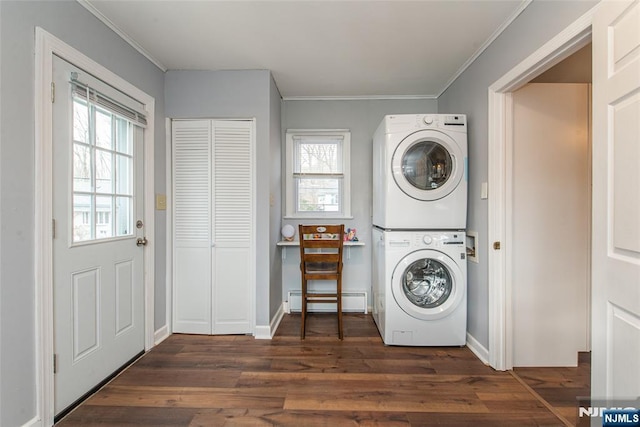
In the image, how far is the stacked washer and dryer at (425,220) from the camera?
2.31 m

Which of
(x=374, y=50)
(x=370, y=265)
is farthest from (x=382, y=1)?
(x=370, y=265)

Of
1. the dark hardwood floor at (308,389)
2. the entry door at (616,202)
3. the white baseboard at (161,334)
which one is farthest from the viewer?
the white baseboard at (161,334)

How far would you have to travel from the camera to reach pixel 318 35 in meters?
2.05

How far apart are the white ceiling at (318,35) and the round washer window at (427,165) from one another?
31.1 inches

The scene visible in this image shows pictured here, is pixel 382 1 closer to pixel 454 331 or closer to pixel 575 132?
pixel 575 132

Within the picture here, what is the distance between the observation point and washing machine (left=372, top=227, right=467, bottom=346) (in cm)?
234

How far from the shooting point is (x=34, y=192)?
4.75ft

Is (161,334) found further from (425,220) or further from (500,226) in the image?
(500,226)

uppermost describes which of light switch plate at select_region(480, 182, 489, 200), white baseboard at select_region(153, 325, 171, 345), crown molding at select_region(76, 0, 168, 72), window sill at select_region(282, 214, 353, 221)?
crown molding at select_region(76, 0, 168, 72)

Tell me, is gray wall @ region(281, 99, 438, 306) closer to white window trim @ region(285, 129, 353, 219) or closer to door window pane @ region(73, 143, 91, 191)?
white window trim @ region(285, 129, 353, 219)

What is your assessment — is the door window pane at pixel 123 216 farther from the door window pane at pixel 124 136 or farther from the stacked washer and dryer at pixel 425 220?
the stacked washer and dryer at pixel 425 220

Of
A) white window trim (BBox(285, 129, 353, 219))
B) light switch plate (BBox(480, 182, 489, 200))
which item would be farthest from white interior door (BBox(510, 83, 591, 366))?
white window trim (BBox(285, 129, 353, 219))

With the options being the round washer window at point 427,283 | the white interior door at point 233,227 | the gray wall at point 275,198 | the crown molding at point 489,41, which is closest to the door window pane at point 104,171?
the white interior door at point 233,227

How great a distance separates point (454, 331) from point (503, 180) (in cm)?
130
